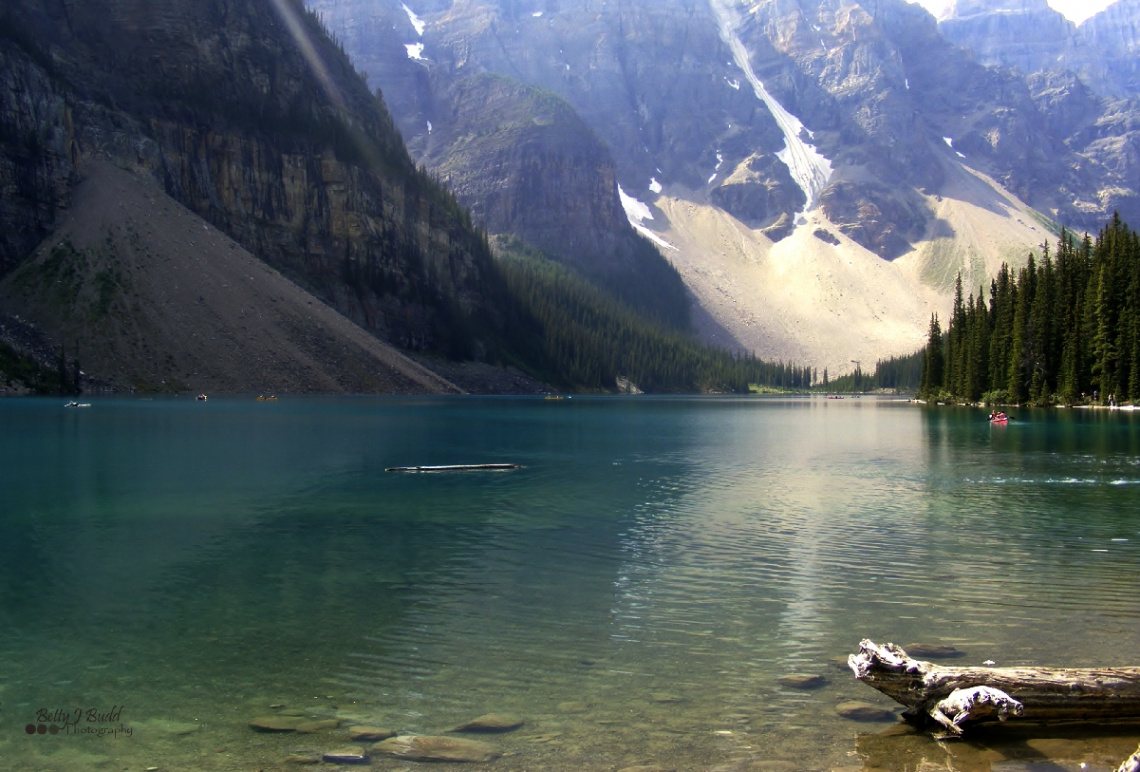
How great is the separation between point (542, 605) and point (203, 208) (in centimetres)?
15377

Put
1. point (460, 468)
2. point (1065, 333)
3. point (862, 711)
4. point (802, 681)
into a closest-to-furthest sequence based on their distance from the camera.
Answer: point (862, 711) < point (802, 681) < point (460, 468) < point (1065, 333)

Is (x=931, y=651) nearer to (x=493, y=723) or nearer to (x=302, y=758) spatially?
(x=493, y=723)

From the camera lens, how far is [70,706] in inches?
487

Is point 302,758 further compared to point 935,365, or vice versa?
point 935,365

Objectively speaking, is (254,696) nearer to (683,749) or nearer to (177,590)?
(683,749)

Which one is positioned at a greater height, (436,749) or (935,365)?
(935,365)

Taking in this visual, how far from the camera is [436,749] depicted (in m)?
10.9

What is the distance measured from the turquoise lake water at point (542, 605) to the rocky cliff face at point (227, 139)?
4467 inches

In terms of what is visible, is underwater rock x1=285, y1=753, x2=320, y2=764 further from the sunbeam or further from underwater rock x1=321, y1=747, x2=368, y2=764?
the sunbeam

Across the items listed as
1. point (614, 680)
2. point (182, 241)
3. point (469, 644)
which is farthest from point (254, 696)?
point (182, 241)

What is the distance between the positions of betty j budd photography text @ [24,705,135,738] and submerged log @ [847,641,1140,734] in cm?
974

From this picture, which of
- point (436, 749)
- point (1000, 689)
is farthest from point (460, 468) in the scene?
point (1000, 689)

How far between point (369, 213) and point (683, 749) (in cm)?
18379

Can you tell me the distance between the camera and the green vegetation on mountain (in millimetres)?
90850
